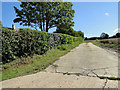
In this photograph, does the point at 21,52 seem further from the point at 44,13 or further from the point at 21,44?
the point at 44,13

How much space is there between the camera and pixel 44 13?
13.3m

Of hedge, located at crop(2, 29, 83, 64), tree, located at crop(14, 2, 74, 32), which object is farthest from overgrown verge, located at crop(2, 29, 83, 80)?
tree, located at crop(14, 2, 74, 32)

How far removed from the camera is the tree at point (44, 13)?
13.0 meters

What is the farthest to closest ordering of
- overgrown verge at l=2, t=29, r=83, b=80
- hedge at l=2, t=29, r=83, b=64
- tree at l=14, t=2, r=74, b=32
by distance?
1. tree at l=14, t=2, r=74, b=32
2. hedge at l=2, t=29, r=83, b=64
3. overgrown verge at l=2, t=29, r=83, b=80

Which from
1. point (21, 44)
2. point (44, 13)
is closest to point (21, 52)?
point (21, 44)

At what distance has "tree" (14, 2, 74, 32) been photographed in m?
13.0

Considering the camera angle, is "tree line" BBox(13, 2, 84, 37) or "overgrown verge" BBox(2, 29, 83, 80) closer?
"overgrown verge" BBox(2, 29, 83, 80)

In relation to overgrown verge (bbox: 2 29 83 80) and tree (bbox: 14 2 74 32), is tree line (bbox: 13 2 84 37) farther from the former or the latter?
overgrown verge (bbox: 2 29 83 80)

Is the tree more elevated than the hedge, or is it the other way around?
the tree

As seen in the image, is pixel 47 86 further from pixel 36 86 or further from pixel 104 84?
pixel 104 84

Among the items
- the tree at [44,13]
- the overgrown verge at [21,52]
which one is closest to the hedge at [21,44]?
the overgrown verge at [21,52]

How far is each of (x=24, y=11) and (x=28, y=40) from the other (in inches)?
481

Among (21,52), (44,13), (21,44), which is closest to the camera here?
(21,44)

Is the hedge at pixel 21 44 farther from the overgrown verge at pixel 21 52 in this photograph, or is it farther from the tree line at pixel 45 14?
the tree line at pixel 45 14
